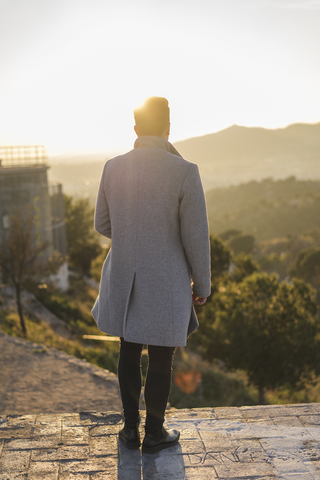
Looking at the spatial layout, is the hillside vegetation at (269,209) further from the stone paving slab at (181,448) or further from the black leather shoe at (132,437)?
the black leather shoe at (132,437)

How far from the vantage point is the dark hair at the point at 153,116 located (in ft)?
7.16

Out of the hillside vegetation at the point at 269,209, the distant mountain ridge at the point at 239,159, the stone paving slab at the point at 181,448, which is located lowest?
the hillside vegetation at the point at 269,209

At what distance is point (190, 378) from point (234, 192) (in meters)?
69.1

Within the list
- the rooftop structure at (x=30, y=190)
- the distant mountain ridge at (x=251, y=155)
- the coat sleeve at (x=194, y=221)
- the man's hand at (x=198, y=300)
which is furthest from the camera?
the distant mountain ridge at (x=251, y=155)

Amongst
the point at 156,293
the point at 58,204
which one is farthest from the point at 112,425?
the point at 58,204

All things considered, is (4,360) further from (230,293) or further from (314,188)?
(314,188)

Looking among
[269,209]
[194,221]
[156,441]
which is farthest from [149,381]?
[269,209]

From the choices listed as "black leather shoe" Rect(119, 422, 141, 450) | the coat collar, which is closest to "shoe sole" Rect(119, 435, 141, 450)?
"black leather shoe" Rect(119, 422, 141, 450)

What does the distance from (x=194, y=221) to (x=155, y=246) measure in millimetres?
238

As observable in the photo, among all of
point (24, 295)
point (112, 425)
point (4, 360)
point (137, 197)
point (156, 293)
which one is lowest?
point (24, 295)

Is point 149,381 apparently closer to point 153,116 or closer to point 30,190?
point 153,116

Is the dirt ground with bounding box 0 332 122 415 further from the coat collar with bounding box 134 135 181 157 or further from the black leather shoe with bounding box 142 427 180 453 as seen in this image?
the coat collar with bounding box 134 135 181 157

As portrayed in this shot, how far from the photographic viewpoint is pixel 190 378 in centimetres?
1316

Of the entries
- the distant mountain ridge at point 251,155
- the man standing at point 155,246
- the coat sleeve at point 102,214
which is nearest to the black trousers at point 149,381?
the man standing at point 155,246
